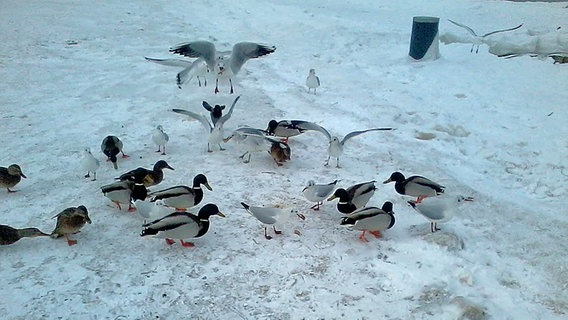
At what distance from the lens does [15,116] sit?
736 cm

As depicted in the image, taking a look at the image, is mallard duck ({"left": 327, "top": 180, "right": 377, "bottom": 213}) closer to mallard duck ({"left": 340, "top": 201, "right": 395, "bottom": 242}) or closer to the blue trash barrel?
mallard duck ({"left": 340, "top": 201, "right": 395, "bottom": 242})

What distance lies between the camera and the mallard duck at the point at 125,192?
488cm

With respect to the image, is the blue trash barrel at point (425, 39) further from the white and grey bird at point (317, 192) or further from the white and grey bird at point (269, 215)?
the white and grey bird at point (269, 215)

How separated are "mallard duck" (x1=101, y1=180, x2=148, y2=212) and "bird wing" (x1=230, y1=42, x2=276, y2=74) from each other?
4.21 metres

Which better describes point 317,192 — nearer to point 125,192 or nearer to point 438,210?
point 438,210

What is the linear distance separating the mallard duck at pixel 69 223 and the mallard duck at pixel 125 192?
16.0 inches

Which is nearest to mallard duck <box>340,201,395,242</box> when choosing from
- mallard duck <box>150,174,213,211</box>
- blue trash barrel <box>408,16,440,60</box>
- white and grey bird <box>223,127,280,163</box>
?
mallard duck <box>150,174,213,211</box>

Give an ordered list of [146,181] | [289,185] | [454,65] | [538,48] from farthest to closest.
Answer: [538,48], [454,65], [289,185], [146,181]

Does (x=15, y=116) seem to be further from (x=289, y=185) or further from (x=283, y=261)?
(x=283, y=261)

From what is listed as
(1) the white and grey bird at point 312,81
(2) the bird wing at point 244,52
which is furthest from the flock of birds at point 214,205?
(2) the bird wing at point 244,52

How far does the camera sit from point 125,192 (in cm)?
488

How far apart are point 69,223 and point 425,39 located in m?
7.62

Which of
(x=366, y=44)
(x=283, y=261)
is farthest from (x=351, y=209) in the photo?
(x=366, y=44)

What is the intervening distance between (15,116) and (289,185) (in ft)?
13.7
